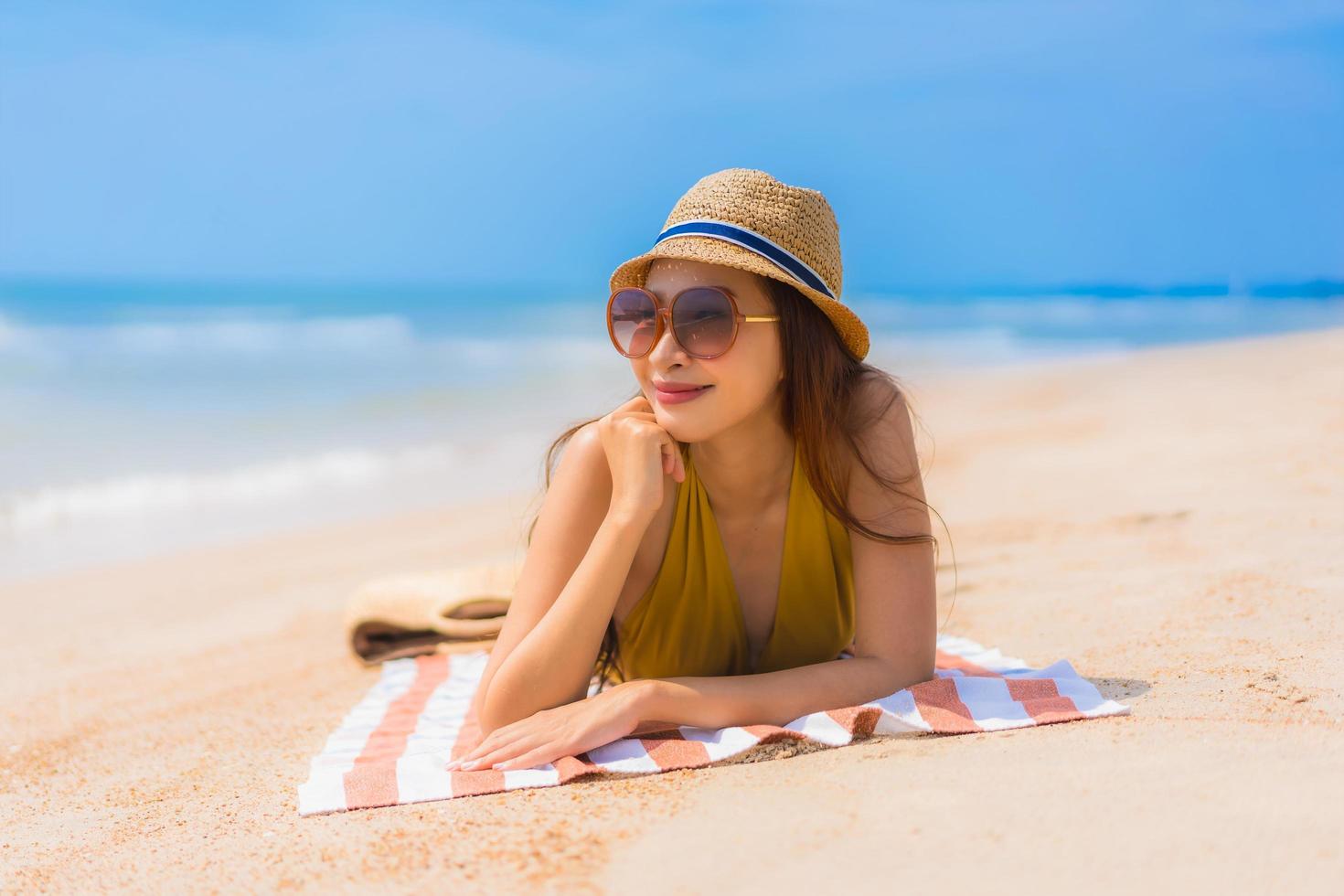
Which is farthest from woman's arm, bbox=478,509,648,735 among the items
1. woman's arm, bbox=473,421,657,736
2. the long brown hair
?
the long brown hair

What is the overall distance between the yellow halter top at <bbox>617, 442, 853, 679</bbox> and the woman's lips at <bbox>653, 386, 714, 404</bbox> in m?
0.39

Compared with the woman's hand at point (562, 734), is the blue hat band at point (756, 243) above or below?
above

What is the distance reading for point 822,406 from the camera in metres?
3.17

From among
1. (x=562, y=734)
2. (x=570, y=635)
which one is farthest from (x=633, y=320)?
(x=562, y=734)

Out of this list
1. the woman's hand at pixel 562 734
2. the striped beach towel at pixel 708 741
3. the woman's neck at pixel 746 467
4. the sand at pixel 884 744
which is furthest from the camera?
the woman's neck at pixel 746 467

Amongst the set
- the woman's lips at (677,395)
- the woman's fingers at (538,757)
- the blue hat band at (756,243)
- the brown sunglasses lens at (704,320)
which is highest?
the blue hat band at (756,243)

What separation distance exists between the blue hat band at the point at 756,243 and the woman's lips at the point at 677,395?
366 millimetres

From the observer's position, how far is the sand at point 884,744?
204 centimetres

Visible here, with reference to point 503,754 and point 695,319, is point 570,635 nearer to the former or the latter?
point 503,754

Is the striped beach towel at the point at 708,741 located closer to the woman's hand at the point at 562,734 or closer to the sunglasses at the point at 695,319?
the woman's hand at the point at 562,734

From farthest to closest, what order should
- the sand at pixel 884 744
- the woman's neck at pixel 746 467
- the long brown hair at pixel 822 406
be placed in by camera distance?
the woman's neck at pixel 746 467 → the long brown hair at pixel 822 406 → the sand at pixel 884 744

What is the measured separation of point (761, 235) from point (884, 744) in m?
1.29

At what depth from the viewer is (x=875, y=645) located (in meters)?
3.13

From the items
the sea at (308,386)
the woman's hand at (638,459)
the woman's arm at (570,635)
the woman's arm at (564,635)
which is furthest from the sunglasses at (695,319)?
the sea at (308,386)
